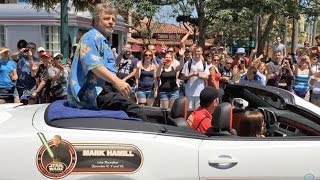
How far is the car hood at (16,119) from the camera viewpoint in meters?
3.01

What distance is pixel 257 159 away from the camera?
3.03m

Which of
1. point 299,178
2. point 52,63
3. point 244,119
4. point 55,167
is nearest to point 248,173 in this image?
point 299,178

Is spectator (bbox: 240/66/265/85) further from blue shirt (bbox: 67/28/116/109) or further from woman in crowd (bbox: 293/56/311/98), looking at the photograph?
blue shirt (bbox: 67/28/116/109)

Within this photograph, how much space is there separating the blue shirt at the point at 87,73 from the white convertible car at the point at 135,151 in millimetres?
207

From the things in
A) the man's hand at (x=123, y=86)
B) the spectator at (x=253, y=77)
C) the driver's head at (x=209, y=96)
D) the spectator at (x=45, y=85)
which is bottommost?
the spectator at (x=45, y=85)

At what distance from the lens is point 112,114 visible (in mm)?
3223

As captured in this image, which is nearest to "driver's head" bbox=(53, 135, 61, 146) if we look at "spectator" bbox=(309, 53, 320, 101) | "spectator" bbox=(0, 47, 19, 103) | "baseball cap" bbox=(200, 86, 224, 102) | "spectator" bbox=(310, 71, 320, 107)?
"baseball cap" bbox=(200, 86, 224, 102)

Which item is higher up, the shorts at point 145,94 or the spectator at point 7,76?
the spectator at point 7,76

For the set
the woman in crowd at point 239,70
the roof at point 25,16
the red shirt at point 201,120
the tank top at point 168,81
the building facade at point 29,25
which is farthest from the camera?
the building facade at point 29,25

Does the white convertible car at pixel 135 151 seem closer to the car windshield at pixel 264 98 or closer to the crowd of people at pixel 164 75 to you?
the car windshield at pixel 264 98

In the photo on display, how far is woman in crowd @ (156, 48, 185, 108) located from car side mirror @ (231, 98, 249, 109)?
14.0 feet

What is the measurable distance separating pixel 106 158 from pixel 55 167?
0.31 meters

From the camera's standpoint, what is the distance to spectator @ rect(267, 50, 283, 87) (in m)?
9.32

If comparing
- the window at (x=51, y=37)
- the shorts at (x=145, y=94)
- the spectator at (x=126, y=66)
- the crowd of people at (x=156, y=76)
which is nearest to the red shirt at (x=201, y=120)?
the crowd of people at (x=156, y=76)
